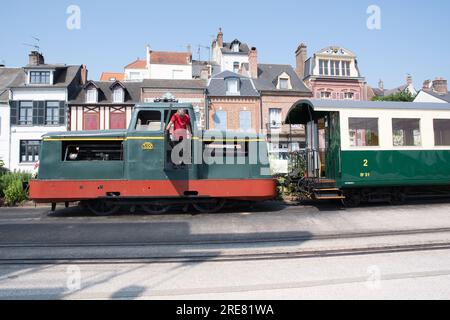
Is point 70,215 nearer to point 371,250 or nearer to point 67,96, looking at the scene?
point 371,250

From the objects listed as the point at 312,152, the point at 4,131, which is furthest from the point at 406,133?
the point at 4,131

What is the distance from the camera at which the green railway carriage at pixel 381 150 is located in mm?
9805

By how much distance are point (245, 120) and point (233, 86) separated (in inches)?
136

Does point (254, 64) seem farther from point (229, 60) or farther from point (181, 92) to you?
point (229, 60)

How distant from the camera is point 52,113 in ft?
92.7

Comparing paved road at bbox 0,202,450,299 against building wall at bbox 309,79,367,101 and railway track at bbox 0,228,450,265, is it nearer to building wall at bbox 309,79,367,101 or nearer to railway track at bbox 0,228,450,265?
railway track at bbox 0,228,450,265

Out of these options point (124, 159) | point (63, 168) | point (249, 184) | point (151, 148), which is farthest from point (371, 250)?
point (63, 168)

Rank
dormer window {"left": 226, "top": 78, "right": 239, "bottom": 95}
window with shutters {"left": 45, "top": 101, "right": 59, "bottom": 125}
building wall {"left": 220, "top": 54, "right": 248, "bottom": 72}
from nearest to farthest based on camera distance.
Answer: window with shutters {"left": 45, "top": 101, "right": 59, "bottom": 125} → dormer window {"left": 226, "top": 78, "right": 239, "bottom": 95} → building wall {"left": 220, "top": 54, "right": 248, "bottom": 72}

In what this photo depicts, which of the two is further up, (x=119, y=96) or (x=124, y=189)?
(x=119, y=96)

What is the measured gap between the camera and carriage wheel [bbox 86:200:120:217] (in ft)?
29.8

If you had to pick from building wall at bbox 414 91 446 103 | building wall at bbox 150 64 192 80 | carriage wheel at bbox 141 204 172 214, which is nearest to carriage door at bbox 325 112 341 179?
carriage wheel at bbox 141 204 172 214

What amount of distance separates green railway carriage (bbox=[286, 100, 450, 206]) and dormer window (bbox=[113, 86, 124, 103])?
22.8 meters

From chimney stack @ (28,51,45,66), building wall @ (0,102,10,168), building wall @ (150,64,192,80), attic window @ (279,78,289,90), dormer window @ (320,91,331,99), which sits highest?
building wall @ (150,64,192,80)

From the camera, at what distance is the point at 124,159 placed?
8.76m
